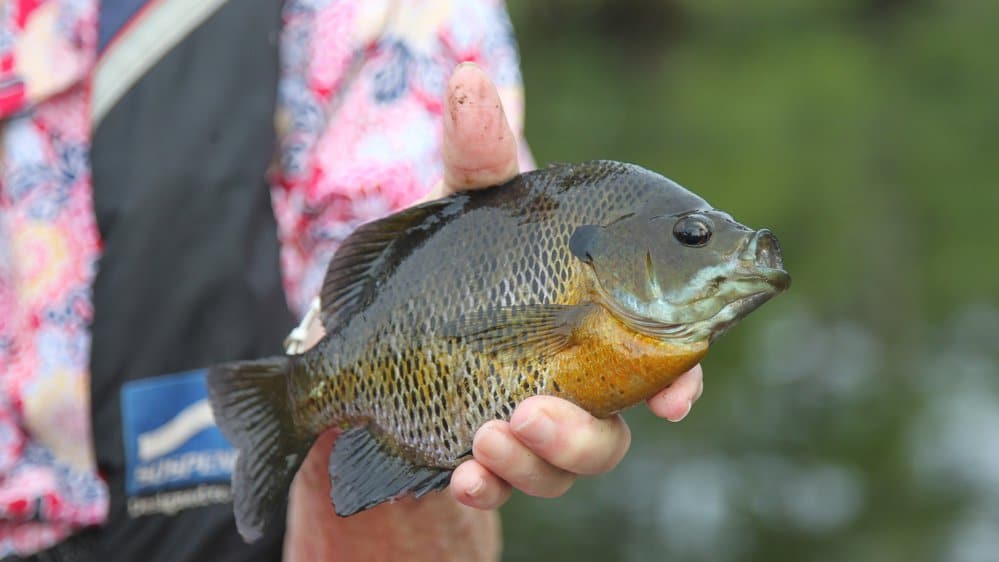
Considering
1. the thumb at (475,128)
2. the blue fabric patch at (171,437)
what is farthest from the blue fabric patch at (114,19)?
the thumb at (475,128)

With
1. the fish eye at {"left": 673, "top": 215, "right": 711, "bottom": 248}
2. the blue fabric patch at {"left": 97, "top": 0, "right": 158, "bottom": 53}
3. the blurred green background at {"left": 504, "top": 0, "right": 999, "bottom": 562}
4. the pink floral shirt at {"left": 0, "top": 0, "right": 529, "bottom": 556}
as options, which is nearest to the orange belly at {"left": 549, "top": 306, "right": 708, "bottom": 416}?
the fish eye at {"left": 673, "top": 215, "right": 711, "bottom": 248}

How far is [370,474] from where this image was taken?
146cm

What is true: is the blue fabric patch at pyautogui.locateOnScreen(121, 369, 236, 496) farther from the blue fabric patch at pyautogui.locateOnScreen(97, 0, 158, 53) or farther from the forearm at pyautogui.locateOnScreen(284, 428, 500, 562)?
the blue fabric patch at pyautogui.locateOnScreen(97, 0, 158, 53)

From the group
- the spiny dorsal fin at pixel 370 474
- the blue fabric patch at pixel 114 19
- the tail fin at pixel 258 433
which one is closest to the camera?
the spiny dorsal fin at pixel 370 474

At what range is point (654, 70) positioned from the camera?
12906 millimetres

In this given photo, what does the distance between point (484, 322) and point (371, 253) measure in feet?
0.80

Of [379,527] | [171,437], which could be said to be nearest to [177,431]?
[171,437]

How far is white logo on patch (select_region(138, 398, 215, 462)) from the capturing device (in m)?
1.87

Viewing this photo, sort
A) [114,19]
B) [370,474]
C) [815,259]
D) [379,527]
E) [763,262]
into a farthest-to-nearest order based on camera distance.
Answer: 1. [815,259]
2. [114,19]
3. [379,527]
4. [370,474]
5. [763,262]

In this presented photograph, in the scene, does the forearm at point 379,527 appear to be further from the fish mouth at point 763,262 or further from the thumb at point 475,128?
the fish mouth at point 763,262

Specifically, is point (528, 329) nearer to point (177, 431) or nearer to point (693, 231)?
point (693, 231)

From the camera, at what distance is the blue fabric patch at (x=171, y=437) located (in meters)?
1.84

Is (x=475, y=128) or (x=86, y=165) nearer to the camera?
(x=475, y=128)

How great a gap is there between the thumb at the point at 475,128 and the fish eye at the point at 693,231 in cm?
24
